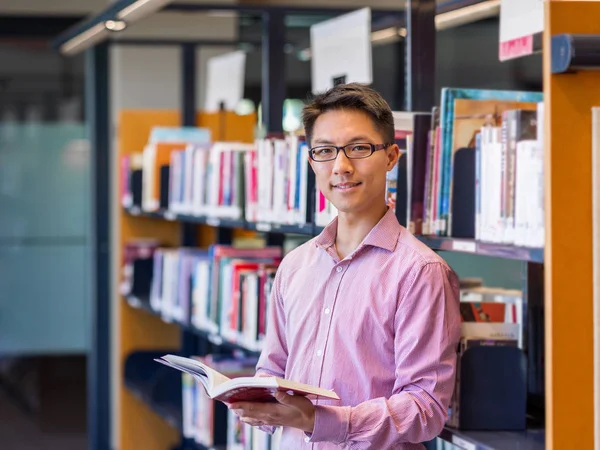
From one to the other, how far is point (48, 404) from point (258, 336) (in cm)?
436

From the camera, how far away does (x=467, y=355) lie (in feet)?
7.50

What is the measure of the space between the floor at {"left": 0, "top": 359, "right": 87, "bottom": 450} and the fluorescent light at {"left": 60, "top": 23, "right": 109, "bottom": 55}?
277 cm

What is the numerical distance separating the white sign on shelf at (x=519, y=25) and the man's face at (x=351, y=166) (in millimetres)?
444

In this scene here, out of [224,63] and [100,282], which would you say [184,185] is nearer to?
[224,63]

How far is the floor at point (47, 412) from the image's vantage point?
6773mm

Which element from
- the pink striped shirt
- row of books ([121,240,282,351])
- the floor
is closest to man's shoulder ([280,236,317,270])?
the pink striped shirt

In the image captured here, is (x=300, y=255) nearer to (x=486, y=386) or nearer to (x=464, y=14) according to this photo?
(x=486, y=386)

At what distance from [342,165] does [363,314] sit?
1.08ft

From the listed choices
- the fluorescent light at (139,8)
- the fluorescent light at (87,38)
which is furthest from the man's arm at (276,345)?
Answer: the fluorescent light at (87,38)

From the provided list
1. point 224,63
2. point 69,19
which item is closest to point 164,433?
point 224,63

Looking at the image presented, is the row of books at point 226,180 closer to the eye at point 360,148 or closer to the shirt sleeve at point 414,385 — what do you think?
the eye at point 360,148

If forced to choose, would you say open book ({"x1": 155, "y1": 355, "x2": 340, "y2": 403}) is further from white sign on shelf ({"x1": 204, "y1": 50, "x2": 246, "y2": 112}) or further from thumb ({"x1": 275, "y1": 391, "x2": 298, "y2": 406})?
white sign on shelf ({"x1": 204, "y1": 50, "x2": 246, "y2": 112})

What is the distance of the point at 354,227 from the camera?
2250mm

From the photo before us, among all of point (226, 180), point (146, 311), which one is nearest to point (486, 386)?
point (226, 180)
